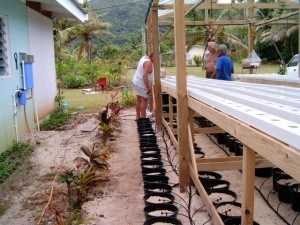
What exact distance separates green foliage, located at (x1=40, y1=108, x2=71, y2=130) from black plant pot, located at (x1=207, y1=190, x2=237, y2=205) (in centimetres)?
529

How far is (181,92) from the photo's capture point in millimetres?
3875

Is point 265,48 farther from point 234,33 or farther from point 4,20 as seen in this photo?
point 4,20

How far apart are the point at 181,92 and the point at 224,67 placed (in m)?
3.59

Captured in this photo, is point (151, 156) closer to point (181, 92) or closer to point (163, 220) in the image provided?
point (181, 92)

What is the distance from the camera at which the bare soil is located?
350cm

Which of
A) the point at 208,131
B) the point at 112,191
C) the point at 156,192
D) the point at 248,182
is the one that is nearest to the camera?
the point at 248,182

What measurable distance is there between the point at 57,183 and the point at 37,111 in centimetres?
399

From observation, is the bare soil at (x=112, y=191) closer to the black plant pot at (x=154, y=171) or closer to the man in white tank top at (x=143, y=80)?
the black plant pot at (x=154, y=171)

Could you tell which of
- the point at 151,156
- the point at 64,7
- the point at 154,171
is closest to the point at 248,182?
the point at 154,171

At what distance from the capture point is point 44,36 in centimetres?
955

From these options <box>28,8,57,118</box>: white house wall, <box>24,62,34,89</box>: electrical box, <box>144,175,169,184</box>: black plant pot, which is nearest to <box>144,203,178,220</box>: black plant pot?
<box>144,175,169,184</box>: black plant pot

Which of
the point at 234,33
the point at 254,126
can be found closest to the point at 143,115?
the point at 254,126

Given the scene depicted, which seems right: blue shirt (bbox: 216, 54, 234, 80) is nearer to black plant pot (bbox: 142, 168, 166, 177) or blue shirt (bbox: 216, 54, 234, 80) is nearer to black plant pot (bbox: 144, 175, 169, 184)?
black plant pot (bbox: 142, 168, 166, 177)

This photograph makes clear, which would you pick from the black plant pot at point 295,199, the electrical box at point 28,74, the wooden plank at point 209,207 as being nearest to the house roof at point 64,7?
the electrical box at point 28,74
